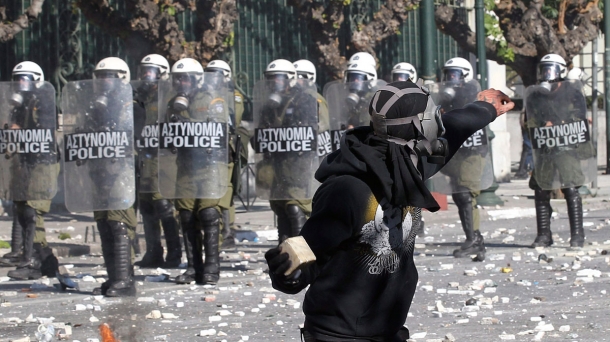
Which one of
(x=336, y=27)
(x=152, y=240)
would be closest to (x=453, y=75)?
(x=152, y=240)

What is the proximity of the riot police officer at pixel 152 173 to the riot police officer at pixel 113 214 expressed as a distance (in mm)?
708

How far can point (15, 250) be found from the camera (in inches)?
417

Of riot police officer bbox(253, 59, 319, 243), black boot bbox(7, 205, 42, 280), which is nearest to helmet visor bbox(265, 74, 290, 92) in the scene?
riot police officer bbox(253, 59, 319, 243)

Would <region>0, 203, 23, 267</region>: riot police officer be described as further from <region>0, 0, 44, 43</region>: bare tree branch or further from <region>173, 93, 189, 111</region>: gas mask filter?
<region>0, 0, 44, 43</region>: bare tree branch

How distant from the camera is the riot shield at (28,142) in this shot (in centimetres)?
922

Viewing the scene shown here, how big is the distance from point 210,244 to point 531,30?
388 inches

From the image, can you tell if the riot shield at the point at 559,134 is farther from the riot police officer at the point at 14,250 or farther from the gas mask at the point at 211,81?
the riot police officer at the point at 14,250

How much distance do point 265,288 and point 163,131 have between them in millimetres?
1522

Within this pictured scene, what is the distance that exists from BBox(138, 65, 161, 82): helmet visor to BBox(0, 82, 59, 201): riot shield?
810 mm

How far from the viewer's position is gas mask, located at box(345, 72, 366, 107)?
420 inches

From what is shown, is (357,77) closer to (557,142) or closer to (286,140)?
(286,140)

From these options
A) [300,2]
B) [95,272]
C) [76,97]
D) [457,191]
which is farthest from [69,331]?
[300,2]

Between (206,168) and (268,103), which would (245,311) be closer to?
(206,168)

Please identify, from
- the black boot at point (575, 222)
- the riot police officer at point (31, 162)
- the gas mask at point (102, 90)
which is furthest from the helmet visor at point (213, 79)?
the black boot at point (575, 222)
